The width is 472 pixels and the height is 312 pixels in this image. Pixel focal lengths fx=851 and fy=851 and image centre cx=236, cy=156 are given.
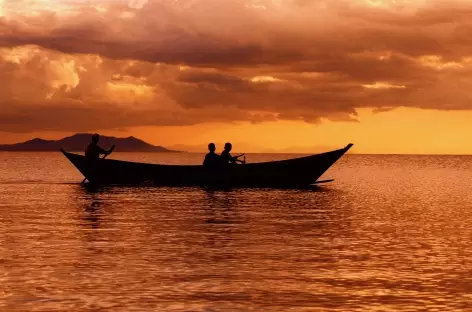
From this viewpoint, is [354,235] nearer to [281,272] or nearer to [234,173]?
[281,272]

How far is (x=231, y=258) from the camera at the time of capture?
54.4ft

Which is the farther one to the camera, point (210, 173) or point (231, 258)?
point (210, 173)

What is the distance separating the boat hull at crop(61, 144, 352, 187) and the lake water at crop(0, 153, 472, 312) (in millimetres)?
8042

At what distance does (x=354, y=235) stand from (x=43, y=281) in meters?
9.89

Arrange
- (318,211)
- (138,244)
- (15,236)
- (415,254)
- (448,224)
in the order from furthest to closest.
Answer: (318,211) → (448,224) → (15,236) → (138,244) → (415,254)

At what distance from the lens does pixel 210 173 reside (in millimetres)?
39156

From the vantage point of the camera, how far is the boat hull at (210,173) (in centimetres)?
3944

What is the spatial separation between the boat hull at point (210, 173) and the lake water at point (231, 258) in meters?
8.04

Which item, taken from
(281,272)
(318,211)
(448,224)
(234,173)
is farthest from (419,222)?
(234,173)

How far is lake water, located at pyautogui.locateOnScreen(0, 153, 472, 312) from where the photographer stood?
12375 millimetres

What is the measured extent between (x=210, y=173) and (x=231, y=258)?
22.6m

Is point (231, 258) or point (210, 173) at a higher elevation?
point (210, 173)

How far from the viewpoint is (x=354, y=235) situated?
21.5m

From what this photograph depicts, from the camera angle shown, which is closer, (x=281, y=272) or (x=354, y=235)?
(x=281, y=272)
